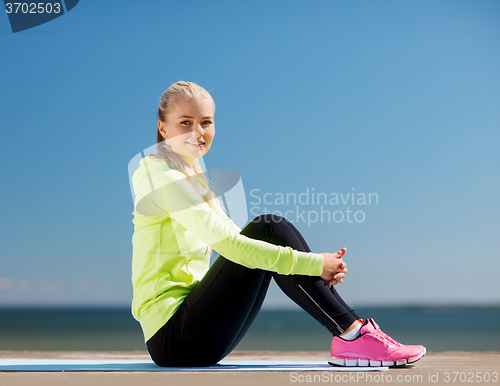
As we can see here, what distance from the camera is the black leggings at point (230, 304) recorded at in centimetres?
164

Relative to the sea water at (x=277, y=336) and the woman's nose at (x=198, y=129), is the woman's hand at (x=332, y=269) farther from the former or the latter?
the sea water at (x=277, y=336)

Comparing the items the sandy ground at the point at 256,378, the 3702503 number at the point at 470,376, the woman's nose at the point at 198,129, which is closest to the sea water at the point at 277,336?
the 3702503 number at the point at 470,376

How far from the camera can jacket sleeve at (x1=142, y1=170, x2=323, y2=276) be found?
5.24 ft

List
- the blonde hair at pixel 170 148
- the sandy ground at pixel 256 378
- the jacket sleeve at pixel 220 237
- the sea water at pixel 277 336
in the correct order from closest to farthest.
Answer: the sandy ground at pixel 256 378, the jacket sleeve at pixel 220 237, the blonde hair at pixel 170 148, the sea water at pixel 277 336

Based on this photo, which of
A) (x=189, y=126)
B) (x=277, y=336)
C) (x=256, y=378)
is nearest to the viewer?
(x=256, y=378)

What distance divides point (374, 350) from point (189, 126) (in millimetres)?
1106

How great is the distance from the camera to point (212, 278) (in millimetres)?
1648

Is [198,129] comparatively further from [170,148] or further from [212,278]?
[212,278]

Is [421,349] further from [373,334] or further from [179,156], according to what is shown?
[179,156]

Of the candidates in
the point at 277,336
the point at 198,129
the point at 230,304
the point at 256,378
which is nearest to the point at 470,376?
the point at 256,378

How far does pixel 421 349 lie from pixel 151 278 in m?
1.02

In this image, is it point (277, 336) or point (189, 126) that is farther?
point (277, 336)

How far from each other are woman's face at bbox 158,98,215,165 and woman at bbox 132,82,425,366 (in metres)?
0.13

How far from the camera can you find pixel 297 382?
56.8 inches
